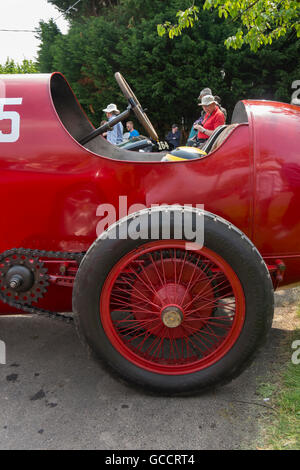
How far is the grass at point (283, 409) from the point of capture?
1.69m

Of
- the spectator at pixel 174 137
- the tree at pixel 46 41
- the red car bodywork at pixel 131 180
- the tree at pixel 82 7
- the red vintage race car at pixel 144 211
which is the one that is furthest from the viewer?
the tree at pixel 82 7

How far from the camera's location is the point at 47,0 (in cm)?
1563

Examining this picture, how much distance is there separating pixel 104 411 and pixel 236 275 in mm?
1001

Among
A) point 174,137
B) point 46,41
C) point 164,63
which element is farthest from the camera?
point 46,41

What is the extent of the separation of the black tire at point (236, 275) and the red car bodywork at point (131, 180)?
0.27 m

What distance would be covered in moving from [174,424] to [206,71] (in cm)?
1101

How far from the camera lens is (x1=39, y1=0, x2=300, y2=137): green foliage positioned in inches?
415

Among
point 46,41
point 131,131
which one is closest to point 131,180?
point 131,131

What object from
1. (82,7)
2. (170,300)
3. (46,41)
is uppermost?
(82,7)

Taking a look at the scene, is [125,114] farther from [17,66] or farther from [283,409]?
[17,66]

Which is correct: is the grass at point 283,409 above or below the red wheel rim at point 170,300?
below

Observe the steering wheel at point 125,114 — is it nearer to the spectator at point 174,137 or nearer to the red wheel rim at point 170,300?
the red wheel rim at point 170,300

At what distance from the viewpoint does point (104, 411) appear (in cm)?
193

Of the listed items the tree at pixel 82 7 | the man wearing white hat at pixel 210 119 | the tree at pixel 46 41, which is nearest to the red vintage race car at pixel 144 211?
the man wearing white hat at pixel 210 119
